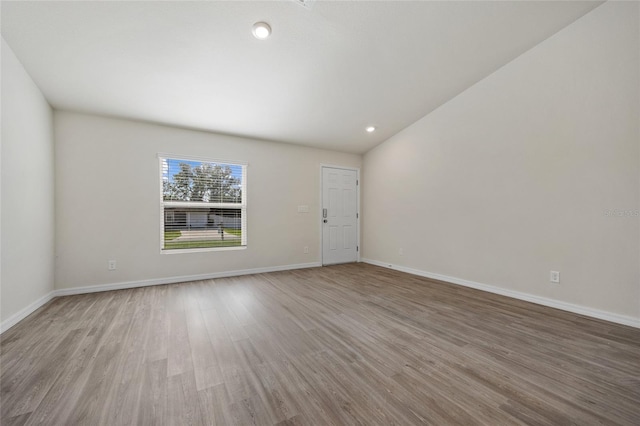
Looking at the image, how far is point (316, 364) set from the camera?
185cm

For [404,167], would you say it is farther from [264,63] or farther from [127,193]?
[127,193]

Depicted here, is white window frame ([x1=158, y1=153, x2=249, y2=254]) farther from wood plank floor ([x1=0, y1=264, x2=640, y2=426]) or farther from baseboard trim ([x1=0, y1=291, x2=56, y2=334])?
baseboard trim ([x1=0, y1=291, x2=56, y2=334])

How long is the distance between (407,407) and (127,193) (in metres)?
4.26

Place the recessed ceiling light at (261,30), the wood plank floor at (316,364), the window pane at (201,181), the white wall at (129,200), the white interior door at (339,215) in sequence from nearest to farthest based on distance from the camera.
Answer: the wood plank floor at (316,364) < the recessed ceiling light at (261,30) < the white wall at (129,200) < the window pane at (201,181) < the white interior door at (339,215)

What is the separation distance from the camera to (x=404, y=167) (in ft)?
16.0

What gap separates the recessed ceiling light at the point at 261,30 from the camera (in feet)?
8.11

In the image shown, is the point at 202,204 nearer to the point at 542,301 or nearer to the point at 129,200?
the point at 129,200

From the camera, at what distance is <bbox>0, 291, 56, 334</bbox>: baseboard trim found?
2.36 metres

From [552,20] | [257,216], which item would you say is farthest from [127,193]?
[552,20]

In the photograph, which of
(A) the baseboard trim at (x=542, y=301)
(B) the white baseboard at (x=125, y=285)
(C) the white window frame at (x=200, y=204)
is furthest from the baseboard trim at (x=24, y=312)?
(A) the baseboard trim at (x=542, y=301)

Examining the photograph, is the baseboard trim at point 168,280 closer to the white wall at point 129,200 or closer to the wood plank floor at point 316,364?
the white wall at point 129,200

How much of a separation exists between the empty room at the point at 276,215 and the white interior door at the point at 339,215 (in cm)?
86

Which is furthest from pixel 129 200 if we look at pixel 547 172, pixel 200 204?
pixel 547 172

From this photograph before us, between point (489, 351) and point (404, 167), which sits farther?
point (404, 167)
